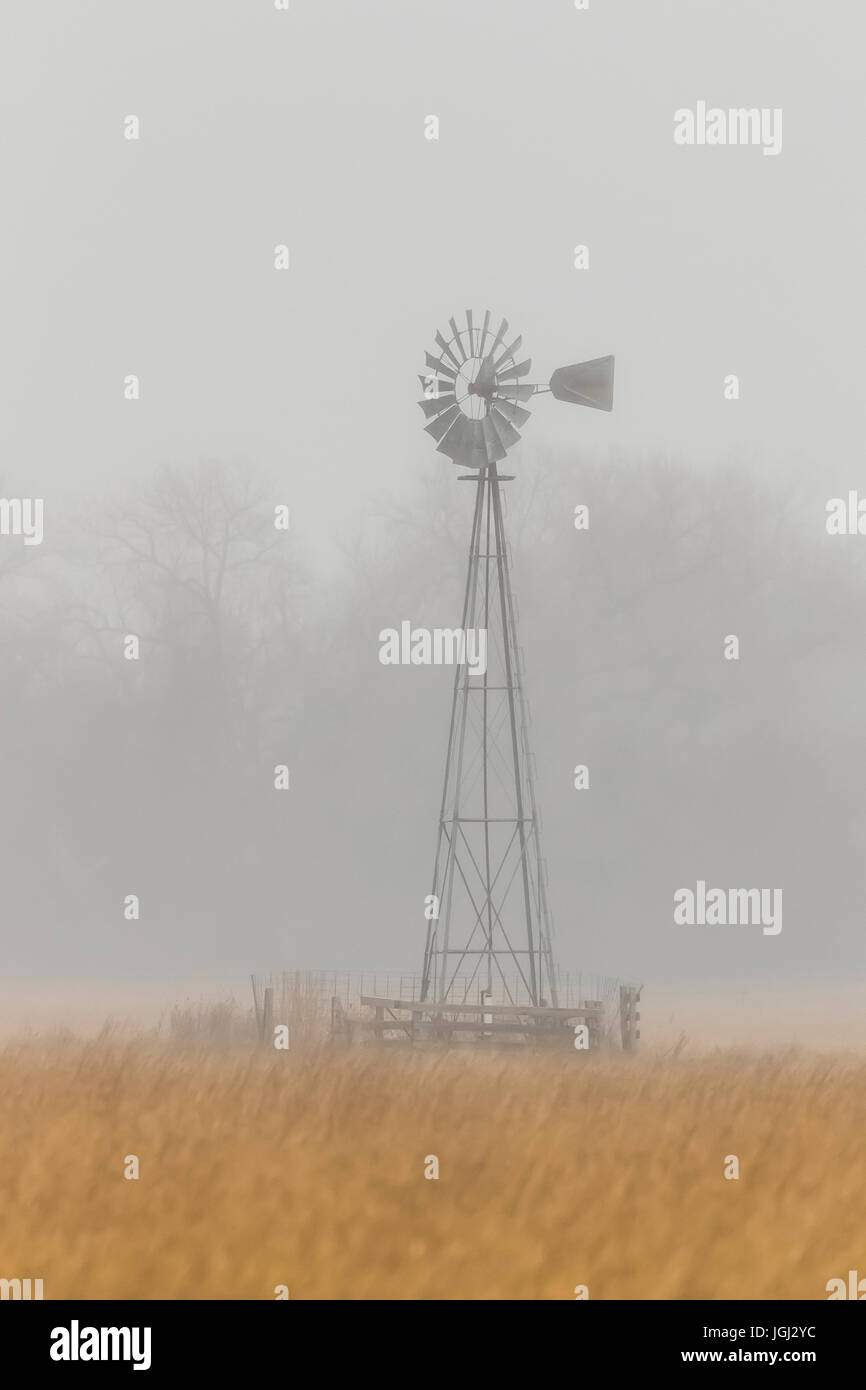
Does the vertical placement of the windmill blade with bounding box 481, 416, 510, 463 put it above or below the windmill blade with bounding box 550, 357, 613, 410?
below

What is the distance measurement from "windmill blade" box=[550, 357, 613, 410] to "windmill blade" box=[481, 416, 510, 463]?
1021mm

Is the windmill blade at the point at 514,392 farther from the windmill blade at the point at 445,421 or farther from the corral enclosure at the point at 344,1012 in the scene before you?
the corral enclosure at the point at 344,1012

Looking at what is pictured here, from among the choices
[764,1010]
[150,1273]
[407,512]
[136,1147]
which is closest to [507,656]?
[136,1147]

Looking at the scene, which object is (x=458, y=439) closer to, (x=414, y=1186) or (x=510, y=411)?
(x=510, y=411)

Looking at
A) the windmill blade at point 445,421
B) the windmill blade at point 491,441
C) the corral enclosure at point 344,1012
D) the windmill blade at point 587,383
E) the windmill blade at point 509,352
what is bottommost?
the corral enclosure at point 344,1012

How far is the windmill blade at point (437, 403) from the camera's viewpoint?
82.3ft

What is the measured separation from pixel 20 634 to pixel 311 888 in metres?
11.4

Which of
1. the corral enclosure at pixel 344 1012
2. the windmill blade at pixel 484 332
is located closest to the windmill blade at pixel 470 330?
the windmill blade at pixel 484 332

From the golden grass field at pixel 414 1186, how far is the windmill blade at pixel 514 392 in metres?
10.8

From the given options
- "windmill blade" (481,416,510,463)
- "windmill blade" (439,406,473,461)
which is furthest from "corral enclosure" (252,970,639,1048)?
"windmill blade" (439,406,473,461)

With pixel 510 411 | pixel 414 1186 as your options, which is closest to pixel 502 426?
pixel 510 411

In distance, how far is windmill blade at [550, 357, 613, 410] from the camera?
24.6 m

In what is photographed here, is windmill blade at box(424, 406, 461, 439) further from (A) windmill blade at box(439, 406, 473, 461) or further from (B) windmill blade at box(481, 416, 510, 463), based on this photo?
(B) windmill blade at box(481, 416, 510, 463)

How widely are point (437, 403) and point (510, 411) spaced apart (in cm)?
109
